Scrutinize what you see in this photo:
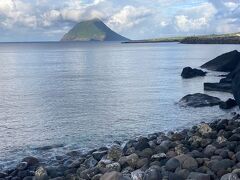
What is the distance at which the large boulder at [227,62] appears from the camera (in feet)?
208

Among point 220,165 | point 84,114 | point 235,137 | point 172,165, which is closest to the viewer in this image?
point 220,165

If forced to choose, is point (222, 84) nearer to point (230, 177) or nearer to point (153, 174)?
point (153, 174)

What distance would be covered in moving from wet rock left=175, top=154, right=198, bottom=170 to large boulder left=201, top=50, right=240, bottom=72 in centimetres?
4656

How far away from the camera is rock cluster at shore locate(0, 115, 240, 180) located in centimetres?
1455

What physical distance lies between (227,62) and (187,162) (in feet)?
174

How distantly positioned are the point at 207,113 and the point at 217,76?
99.9 feet

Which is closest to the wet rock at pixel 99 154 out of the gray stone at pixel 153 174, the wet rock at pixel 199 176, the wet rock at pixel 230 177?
the gray stone at pixel 153 174

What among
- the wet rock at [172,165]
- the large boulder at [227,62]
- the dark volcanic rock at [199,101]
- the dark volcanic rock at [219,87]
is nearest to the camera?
the wet rock at [172,165]

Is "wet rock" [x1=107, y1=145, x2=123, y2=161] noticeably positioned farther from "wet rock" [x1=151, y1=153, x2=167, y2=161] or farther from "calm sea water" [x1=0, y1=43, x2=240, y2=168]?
"calm sea water" [x1=0, y1=43, x2=240, y2=168]

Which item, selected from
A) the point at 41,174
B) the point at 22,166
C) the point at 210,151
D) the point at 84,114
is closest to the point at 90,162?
the point at 41,174

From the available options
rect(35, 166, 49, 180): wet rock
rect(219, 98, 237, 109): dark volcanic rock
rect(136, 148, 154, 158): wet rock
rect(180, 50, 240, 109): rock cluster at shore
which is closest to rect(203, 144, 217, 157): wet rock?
rect(136, 148, 154, 158): wet rock

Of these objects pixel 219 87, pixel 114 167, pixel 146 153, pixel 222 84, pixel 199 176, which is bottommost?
pixel 219 87

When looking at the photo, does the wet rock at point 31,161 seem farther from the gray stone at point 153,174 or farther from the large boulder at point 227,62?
the large boulder at point 227,62

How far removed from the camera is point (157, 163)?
53.7 ft
